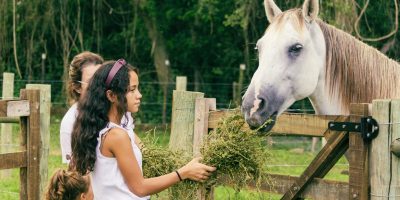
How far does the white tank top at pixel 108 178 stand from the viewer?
152 inches

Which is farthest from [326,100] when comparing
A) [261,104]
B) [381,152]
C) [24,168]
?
[24,168]

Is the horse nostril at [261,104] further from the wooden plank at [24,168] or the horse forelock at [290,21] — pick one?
the wooden plank at [24,168]

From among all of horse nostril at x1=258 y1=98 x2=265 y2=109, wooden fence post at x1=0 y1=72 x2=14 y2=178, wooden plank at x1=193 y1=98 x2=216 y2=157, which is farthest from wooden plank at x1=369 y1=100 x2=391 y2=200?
wooden fence post at x1=0 y1=72 x2=14 y2=178

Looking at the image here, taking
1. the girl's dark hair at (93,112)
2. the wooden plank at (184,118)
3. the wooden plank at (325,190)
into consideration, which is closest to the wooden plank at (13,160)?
the wooden plank at (184,118)

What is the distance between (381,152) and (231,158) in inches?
31.7

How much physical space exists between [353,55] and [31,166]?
8.82 feet

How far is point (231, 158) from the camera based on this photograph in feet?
13.6

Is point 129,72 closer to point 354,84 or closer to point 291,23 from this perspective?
point 291,23

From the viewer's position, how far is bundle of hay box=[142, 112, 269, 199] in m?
4.14

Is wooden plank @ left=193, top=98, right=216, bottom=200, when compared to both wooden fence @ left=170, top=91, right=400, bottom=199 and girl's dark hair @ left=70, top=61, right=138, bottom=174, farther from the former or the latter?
girl's dark hair @ left=70, top=61, right=138, bottom=174

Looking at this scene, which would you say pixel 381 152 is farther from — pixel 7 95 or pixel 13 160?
pixel 7 95

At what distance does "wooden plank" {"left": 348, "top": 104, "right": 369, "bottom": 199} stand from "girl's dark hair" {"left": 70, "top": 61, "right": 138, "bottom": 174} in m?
1.17

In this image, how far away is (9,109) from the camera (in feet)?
19.3

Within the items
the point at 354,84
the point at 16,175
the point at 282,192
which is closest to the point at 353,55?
the point at 354,84
